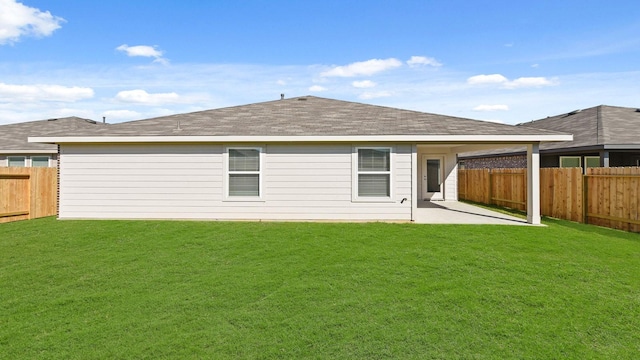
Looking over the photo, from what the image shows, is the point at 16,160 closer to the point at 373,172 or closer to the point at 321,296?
the point at 373,172

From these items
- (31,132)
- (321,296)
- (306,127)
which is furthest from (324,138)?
(31,132)

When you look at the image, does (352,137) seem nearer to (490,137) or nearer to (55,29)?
(490,137)

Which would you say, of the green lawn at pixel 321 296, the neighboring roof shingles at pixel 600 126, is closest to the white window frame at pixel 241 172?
the green lawn at pixel 321 296

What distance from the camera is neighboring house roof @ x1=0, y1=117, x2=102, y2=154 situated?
17469 millimetres

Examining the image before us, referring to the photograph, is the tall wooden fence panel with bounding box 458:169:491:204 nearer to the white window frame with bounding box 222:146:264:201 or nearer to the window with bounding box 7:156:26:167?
the white window frame with bounding box 222:146:264:201

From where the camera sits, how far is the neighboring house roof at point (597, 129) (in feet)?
47.9

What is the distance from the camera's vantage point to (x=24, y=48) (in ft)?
57.6

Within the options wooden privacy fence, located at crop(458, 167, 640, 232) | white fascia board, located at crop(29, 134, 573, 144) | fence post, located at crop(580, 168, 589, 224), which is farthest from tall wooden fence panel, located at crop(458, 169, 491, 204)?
white fascia board, located at crop(29, 134, 573, 144)

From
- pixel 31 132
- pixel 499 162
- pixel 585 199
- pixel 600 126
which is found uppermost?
pixel 31 132

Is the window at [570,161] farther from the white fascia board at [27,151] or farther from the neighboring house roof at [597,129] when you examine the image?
the white fascia board at [27,151]

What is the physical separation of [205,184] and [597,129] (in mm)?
17337

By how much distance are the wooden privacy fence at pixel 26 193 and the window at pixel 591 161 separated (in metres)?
22.0

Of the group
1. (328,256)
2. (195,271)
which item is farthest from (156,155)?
(328,256)

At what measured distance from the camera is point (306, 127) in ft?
36.6
